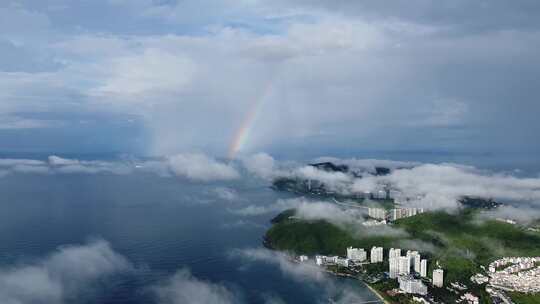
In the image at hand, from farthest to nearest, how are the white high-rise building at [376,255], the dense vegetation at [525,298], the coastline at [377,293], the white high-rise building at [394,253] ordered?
the white high-rise building at [376,255] → the white high-rise building at [394,253] → the coastline at [377,293] → the dense vegetation at [525,298]

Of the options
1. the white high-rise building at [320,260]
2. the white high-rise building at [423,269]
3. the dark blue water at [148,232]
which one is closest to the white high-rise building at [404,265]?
the white high-rise building at [423,269]

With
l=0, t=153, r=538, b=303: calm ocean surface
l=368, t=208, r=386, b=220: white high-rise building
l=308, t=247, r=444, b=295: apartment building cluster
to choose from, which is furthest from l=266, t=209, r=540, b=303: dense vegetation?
l=368, t=208, r=386, b=220: white high-rise building

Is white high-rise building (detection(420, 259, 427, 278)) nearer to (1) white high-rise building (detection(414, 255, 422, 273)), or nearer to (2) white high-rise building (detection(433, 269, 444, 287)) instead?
(1) white high-rise building (detection(414, 255, 422, 273))

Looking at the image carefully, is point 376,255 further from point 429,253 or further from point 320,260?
point 429,253

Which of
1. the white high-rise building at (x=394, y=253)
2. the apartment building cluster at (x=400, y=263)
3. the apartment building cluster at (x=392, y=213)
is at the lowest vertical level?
the apartment building cluster at (x=400, y=263)

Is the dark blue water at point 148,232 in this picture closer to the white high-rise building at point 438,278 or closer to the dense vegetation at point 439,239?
the dense vegetation at point 439,239

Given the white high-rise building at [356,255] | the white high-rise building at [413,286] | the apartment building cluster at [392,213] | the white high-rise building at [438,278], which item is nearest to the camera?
the white high-rise building at [413,286]

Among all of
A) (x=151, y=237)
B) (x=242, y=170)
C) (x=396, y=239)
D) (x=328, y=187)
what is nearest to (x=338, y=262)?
(x=396, y=239)
